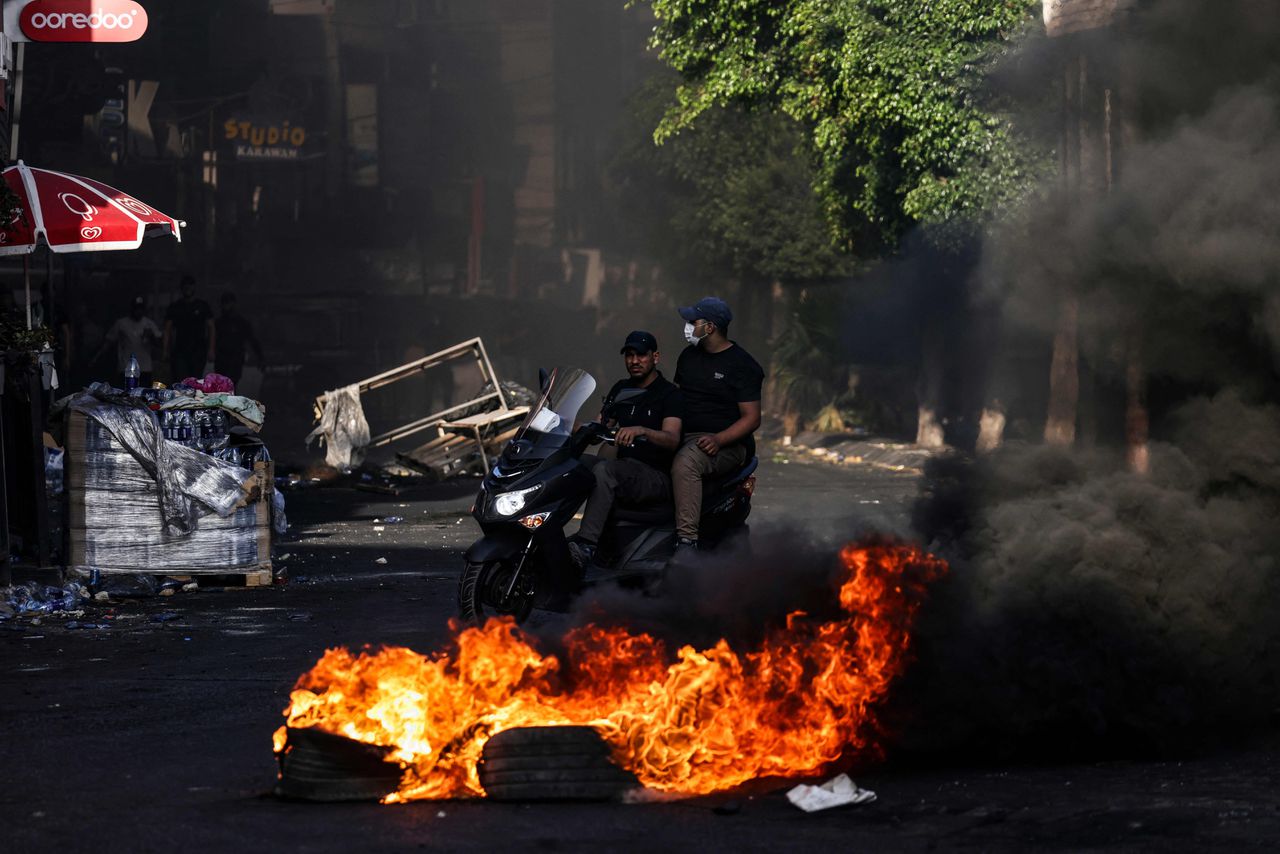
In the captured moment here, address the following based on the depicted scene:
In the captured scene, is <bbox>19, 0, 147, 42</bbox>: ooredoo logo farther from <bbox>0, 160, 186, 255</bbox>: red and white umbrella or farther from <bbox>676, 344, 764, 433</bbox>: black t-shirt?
<bbox>676, 344, 764, 433</bbox>: black t-shirt

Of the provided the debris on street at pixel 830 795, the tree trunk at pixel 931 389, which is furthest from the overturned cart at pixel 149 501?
the tree trunk at pixel 931 389

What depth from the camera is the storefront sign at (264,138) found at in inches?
1544

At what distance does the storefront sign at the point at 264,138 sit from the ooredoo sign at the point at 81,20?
26.9 meters

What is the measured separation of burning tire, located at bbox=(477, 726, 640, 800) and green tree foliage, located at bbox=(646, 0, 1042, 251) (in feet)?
46.5

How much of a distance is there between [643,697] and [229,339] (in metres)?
17.7

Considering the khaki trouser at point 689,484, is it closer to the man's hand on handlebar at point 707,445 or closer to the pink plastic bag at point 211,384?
the man's hand on handlebar at point 707,445

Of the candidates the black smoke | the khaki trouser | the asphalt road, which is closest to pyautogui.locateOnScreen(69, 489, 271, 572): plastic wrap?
the asphalt road

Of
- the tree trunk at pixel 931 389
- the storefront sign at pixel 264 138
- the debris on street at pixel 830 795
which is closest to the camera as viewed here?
the debris on street at pixel 830 795

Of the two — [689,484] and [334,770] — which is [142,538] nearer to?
[689,484]

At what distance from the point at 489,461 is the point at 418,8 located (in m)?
28.8

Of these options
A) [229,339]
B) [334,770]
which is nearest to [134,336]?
[229,339]

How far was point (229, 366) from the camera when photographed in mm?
22797

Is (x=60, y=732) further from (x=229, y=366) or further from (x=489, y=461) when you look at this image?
(x=229, y=366)

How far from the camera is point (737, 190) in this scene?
109ft
